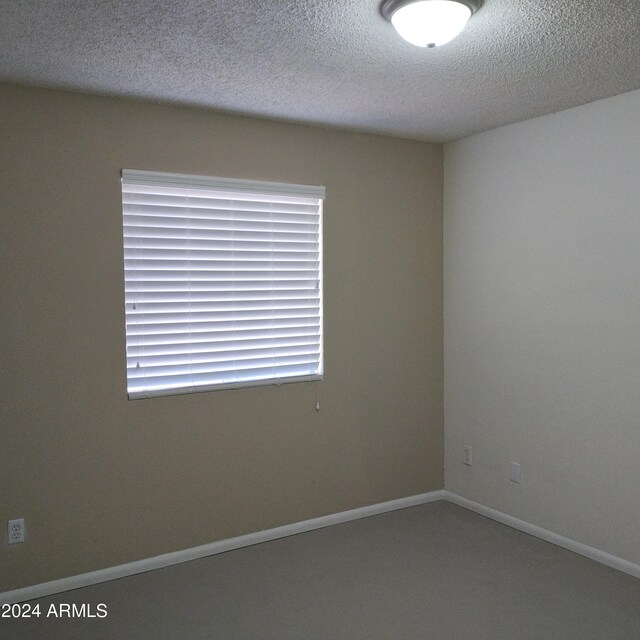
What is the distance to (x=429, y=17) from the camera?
219 cm

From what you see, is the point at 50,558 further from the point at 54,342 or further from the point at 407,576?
the point at 407,576

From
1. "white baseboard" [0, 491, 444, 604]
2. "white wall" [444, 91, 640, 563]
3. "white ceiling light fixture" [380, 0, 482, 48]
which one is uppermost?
"white ceiling light fixture" [380, 0, 482, 48]

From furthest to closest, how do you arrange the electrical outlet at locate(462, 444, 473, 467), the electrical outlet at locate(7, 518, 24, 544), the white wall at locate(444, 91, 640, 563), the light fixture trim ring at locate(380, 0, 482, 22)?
the electrical outlet at locate(462, 444, 473, 467) < the white wall at locate(444, 91, 640, 563) < the electrical outlet at locate(7, 518, 24, 544) < the light fixture trim ring at locate(380, 0, 482, 22)

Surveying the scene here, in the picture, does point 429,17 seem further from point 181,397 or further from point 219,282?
point 181,397

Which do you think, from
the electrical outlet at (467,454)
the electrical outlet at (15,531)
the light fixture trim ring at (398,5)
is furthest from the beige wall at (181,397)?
the light fixture trim ring at (398,5)

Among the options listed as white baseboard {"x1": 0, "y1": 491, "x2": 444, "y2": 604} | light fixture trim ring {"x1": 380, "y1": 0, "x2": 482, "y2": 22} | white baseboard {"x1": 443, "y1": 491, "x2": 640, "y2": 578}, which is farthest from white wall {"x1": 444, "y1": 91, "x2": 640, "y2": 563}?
light fixture trim ring {"x1": 380, "y1": 0, "x2": 482, "y2": 22}

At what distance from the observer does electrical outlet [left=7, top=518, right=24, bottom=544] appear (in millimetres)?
3057

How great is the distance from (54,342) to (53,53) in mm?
1309

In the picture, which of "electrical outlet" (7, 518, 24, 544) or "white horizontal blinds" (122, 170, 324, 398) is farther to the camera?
"white horizontal blinds" (122, 170, 324, 398)

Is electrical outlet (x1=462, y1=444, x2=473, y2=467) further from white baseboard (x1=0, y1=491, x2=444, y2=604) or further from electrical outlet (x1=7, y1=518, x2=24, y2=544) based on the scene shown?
electrical outlet (x1=7, y1=518, x2=24, y2=544)

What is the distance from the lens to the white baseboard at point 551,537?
3.33 metres

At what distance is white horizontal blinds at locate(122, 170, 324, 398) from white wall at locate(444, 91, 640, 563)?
1.04 meters

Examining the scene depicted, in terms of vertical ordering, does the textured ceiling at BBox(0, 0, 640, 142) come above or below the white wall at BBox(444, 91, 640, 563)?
above

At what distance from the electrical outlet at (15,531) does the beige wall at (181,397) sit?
30 millimetres
